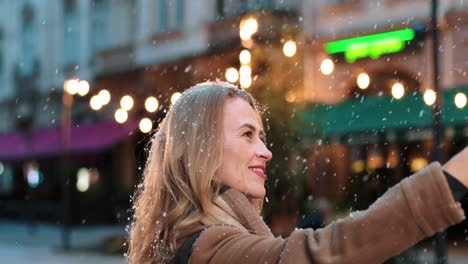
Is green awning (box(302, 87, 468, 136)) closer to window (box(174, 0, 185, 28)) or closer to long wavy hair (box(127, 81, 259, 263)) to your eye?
window (box(174, 0, 185, 28))

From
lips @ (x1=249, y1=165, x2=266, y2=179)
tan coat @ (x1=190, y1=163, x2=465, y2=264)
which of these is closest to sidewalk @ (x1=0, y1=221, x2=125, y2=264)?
lips @ (x1=249, y1=165, x2=266, y2=179)

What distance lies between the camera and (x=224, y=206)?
5.24ft

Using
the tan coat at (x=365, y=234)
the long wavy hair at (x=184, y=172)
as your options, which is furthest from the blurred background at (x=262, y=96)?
the tan coat at (x=365, y=234)

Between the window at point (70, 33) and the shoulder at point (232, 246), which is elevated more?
the shoulder at point (232, 246)

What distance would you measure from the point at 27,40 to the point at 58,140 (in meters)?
7.75

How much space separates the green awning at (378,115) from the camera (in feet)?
41.0

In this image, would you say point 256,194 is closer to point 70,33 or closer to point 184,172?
point 184,172

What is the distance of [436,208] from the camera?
3.67ft

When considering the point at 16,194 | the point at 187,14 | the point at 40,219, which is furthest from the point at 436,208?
the point at 16,194

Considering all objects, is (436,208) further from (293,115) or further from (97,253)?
(97,253)

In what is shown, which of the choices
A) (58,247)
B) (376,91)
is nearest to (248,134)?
(376,91)

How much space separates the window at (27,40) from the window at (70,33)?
2.42 metres

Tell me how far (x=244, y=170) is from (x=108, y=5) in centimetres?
2333

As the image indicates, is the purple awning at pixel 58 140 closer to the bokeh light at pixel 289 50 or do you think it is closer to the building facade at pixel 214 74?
the building facade at pixel 214 74
